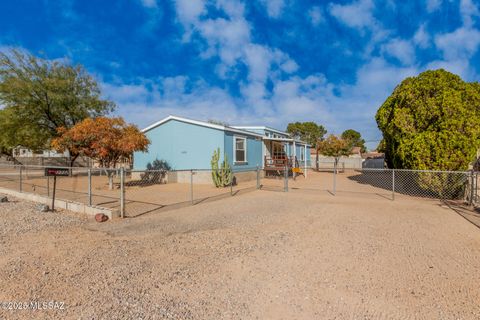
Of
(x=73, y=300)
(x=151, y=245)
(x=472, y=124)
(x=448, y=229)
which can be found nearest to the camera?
(x=73, y=300)

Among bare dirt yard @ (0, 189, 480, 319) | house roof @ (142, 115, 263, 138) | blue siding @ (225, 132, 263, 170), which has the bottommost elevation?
Answer: bare dirt yard @ (0, 189, 480, 319)

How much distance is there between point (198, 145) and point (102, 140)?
4.93m

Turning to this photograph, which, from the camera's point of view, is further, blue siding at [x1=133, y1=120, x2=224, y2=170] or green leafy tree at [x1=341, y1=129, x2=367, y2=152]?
green leafy tree at [x1=341, y1=129, x2=367, y2=152]

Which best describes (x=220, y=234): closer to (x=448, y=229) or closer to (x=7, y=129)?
(x=448, y=229)

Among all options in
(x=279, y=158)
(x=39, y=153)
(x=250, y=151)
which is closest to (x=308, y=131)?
(x=279, y=158)

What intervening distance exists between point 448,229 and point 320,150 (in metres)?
21.7

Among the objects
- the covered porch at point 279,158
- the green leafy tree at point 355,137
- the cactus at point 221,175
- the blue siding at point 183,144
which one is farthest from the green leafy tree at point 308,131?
the cactus at point 221,175

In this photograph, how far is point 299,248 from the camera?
4.27 metres

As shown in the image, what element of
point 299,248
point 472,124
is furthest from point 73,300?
point 472,124

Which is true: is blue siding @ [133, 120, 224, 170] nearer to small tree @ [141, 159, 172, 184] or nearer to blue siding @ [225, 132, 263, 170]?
small tree @ [141, 159, 172, 184]

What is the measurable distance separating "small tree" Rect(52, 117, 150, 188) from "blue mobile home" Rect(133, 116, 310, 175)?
2853mm

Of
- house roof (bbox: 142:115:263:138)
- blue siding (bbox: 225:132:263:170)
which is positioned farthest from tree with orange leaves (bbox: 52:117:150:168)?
blue siding (bbox: 225:132:263:170)

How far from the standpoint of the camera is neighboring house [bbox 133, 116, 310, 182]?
46.1 ft

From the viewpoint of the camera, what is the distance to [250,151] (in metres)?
16.0
